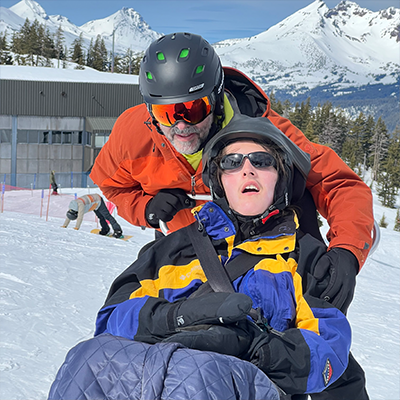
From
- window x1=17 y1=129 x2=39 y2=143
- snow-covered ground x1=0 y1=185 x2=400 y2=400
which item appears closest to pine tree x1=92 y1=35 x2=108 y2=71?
window x1=17 y1=129 x2=39 y2=143

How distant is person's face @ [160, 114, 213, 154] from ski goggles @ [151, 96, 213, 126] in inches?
1.1

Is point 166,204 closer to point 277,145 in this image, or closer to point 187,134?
point 187,134

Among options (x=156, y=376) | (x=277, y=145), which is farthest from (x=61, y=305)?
(x=156, y=376)

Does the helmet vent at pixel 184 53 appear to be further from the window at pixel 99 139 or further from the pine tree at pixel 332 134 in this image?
the pine tree at pixel 332 134

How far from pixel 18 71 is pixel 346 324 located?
139ft

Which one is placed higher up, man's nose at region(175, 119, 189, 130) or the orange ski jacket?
man's nose at region(175, 119, 189, 130)

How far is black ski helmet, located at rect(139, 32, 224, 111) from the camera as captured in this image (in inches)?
109

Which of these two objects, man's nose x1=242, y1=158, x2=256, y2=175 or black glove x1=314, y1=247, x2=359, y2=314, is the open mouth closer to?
man's nose x1=242, y1=158, x2=256, y2=175

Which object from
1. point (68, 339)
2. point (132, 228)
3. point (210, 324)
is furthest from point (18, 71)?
point (210, 324)

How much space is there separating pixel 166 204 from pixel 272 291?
3.29ft

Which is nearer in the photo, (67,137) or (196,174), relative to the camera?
(196,174)

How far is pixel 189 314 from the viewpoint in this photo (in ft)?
6.47

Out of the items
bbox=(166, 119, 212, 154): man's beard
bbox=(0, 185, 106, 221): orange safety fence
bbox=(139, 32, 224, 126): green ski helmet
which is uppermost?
bbox=(139, 32, 224, 126): green ski helmet

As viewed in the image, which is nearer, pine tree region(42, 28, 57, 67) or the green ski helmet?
the green ski helmet
